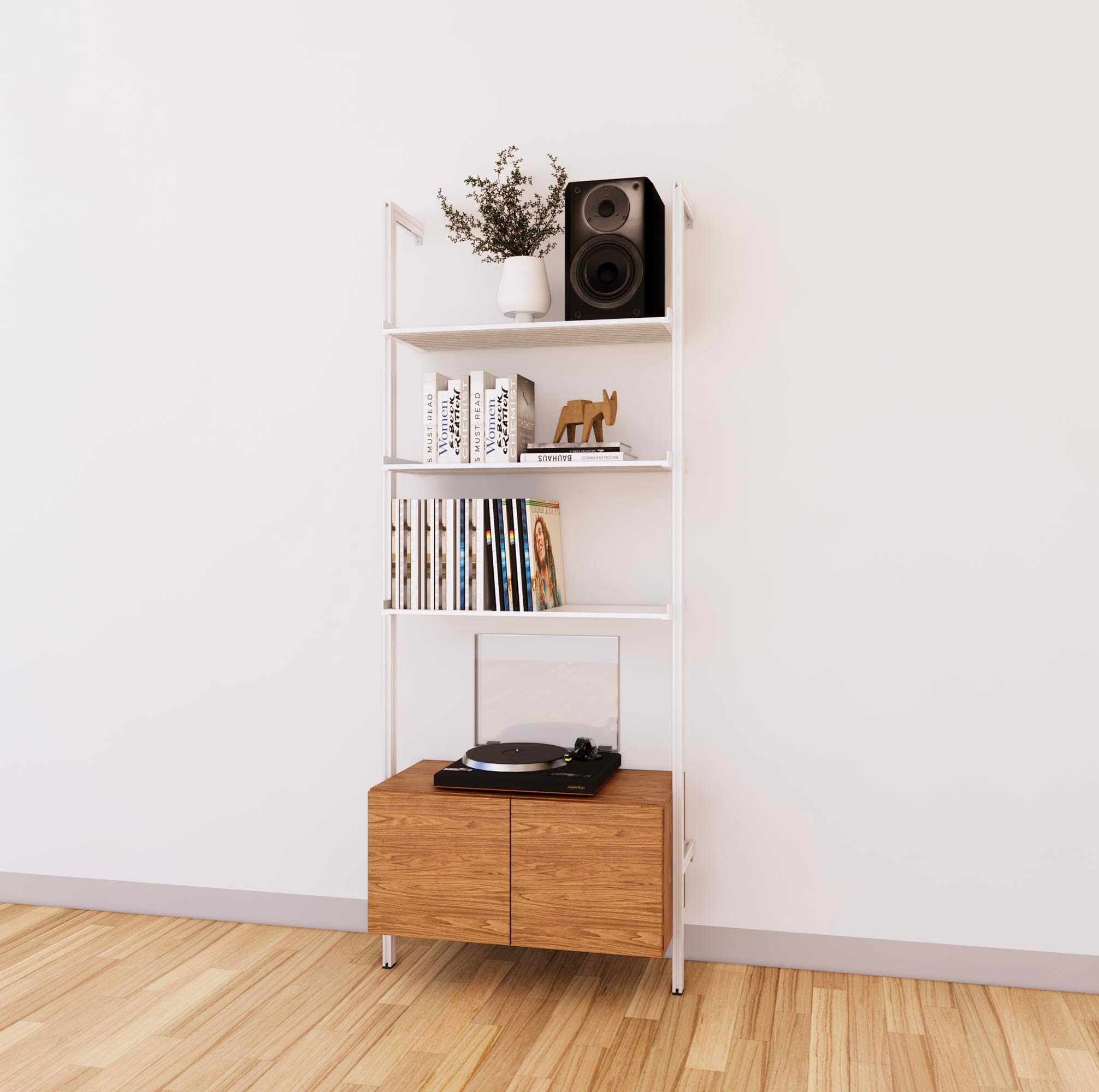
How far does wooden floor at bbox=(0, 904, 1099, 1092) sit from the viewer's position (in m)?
2.30

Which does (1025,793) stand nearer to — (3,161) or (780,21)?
(780,21)

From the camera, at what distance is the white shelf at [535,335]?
2.74 m

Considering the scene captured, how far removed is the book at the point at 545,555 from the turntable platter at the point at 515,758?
389mm

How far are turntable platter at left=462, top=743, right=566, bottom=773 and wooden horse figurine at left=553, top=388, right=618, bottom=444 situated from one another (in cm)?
84

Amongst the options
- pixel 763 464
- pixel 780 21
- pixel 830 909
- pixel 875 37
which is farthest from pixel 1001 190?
pixel 830 909

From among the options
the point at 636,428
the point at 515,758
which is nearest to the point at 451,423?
the point at 636,428

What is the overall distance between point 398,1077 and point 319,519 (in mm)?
1577

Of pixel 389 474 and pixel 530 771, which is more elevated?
pixel 389 474

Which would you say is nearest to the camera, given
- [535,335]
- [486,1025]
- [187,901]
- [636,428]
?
[486,1025]

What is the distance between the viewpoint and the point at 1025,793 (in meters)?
2.77

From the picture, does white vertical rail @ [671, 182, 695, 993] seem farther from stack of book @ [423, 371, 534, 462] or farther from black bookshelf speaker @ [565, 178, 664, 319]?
stack of book @ [423, 371, 534, 462]

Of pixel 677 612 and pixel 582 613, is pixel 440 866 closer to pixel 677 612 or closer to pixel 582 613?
pixel 582 613

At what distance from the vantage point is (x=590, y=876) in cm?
262

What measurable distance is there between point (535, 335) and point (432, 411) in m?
0.35
